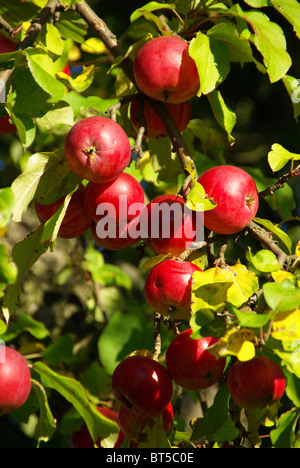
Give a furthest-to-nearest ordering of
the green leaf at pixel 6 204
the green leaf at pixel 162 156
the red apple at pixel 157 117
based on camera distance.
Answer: the green leaf at pixel 162 156 → the red apple at pixel 157 117 → the green leaf at pixel 6 204

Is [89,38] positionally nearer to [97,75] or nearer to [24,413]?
[97,75]

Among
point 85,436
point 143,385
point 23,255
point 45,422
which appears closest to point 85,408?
point 45,422

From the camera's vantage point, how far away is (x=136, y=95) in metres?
1.19

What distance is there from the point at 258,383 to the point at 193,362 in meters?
0.14

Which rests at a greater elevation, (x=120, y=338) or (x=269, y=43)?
(x=269, y=43)

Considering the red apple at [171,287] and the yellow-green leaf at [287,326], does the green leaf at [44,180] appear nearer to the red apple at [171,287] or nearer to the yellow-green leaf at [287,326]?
the red apple at [171,287]

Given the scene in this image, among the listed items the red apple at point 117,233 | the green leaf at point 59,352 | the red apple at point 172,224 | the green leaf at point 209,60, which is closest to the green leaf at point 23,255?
the red apple at point 117,233

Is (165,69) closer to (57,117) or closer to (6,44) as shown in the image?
(57,117)

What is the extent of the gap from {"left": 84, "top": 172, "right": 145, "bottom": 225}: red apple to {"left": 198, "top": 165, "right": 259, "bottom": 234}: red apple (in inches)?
5.3

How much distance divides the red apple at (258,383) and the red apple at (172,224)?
246 millimetres

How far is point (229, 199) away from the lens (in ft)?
3.34

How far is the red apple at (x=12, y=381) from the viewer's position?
1.14m
